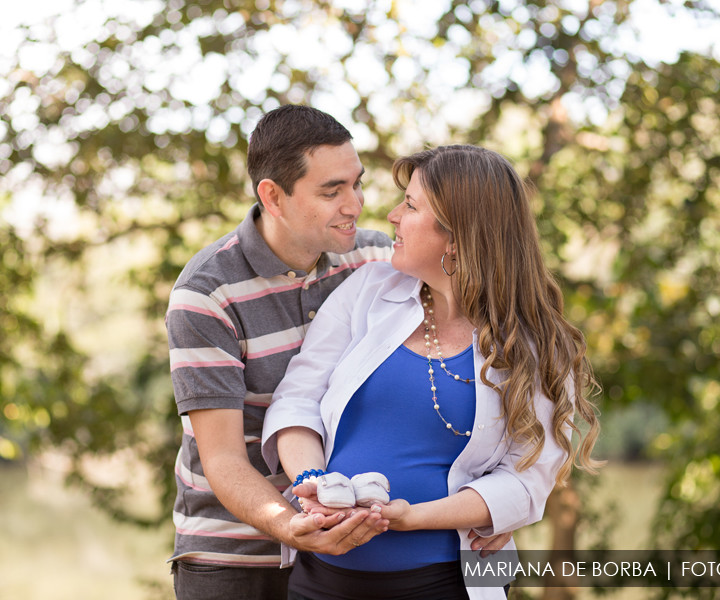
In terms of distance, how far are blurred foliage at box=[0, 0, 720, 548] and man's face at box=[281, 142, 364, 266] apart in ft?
5.05

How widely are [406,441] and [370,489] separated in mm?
210

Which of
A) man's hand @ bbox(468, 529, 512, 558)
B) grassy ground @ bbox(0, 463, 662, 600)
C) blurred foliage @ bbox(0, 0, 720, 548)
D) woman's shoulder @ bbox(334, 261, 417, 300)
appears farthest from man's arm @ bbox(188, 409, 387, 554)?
grassy ground @ bbox(0, 463, 662, 600)

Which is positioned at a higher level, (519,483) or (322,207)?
(322,207)

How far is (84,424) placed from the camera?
4340 mm

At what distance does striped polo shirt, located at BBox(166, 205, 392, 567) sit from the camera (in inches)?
82.2

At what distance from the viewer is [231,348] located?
212cm

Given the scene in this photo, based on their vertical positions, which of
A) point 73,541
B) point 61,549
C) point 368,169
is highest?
point 368,169

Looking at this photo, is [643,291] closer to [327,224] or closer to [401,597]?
[327,224]

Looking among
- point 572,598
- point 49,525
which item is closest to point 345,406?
point 572,598

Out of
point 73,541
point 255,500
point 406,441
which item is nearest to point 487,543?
point 406,441

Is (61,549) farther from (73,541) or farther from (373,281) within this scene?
(373,281)

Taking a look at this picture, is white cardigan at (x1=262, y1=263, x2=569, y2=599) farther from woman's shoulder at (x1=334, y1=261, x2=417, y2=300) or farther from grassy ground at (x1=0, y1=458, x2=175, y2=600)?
grassy ground at (x1=0, y1=458, x2=175, y2=600)

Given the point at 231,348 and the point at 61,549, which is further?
the point at 61,549

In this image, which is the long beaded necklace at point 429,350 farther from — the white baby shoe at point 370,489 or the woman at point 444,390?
the white baby shoe at point 370,489
